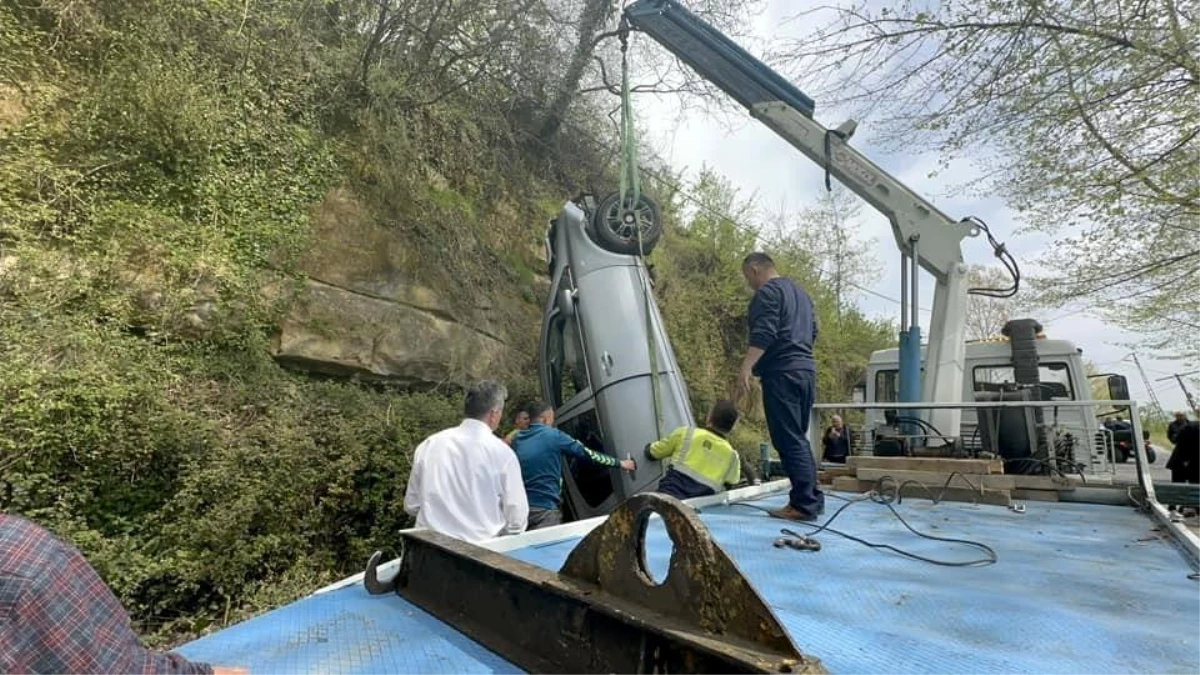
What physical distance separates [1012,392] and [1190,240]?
5.12m

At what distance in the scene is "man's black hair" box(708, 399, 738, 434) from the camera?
4152 mm

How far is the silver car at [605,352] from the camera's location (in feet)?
17.1

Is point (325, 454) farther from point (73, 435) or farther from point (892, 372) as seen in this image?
point (892, 372)

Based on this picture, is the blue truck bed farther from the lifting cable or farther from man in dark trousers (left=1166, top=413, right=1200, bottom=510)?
man in dark trousers (left=1166, top=413, right=1200, bottom=510)

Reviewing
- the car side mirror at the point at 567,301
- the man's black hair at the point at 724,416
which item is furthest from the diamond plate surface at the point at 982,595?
the car side mirror at the point at 567,301

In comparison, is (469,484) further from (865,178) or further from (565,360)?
(865,178)

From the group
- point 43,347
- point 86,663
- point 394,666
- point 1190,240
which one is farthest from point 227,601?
point 1190,240

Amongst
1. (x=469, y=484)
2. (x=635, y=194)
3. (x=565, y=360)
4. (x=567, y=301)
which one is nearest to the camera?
(x=469, y=484)

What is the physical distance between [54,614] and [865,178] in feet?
21.0

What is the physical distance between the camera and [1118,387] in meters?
5.33

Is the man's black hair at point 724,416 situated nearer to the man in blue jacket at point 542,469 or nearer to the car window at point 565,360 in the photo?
the man in blue jacket at point 542,469

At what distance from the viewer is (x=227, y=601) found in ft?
12.8

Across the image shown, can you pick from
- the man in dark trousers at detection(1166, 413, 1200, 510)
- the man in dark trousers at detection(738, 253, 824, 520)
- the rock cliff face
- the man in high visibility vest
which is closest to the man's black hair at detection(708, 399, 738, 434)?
the man in high visibility vest

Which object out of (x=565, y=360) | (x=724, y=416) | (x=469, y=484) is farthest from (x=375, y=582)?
(x=565, y=360)
